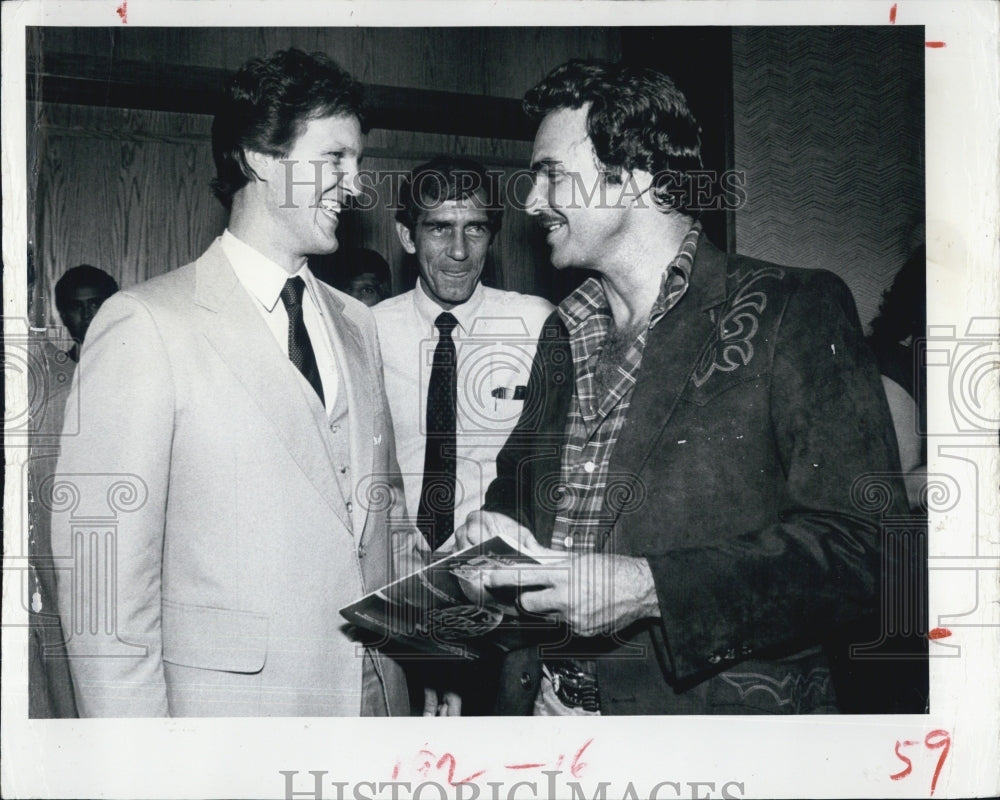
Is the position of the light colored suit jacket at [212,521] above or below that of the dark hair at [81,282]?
below

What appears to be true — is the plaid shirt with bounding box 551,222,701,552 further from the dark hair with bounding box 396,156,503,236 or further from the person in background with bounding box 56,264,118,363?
the person in background with bounding box 56,264,118,363

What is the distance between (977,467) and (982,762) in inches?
28.7

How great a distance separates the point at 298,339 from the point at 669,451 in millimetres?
926

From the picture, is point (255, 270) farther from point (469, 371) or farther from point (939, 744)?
point (939, 744)

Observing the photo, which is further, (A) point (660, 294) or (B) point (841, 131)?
(B) point (841, 131)

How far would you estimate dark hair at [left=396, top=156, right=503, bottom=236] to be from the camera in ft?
8.63

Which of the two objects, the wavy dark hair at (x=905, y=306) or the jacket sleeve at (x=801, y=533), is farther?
the wavy dark hair at (x=905, y=306)

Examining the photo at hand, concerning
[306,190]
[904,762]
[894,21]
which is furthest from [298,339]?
[904,762]

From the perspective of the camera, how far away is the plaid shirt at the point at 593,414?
256 cm

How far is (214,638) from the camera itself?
2.53 m

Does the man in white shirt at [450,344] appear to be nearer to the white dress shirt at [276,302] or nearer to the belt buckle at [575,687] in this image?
the white dress shirt at [276,302]

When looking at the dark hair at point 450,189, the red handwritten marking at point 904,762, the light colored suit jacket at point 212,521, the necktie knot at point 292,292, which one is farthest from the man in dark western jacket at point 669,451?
the necktie knot at point 292,292

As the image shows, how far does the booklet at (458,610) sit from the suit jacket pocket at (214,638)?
220mm

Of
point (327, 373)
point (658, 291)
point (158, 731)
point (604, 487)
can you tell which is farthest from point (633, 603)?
point (158, 731)
